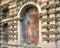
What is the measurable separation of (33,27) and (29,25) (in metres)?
0.44

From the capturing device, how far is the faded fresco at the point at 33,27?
8.11 m

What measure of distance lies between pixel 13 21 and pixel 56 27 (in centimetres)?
348

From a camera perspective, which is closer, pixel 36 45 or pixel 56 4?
pixel 56 4

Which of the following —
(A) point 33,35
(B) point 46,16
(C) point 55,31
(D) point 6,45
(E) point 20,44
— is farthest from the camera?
(D) point 6,45

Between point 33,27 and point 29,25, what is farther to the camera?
point 29,25

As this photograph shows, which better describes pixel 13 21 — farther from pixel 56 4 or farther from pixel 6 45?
pixel 56 4

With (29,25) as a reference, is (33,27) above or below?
below

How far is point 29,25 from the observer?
28.5ft

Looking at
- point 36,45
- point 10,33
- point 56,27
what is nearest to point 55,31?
point 56,27

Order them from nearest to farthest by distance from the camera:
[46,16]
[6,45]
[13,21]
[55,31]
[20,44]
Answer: [55,31]
[46,16]
[20,44]
[13,21]
[6,45]

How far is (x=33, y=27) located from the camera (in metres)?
8.33

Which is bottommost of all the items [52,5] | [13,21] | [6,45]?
[6,45]

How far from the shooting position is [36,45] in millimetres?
7883

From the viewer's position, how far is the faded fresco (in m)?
8.11
